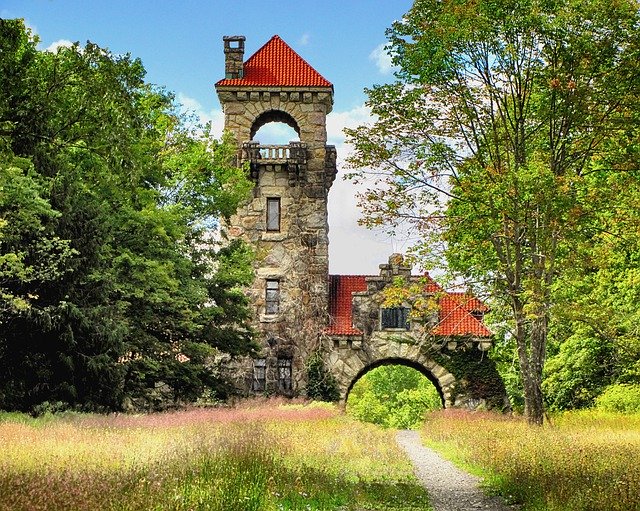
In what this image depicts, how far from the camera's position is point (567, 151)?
63.3 feet

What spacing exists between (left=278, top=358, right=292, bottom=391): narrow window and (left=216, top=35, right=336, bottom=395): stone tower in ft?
0.16

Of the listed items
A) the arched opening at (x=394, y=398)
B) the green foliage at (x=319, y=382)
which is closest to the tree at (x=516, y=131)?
the green foliage at (x=319, y=382)

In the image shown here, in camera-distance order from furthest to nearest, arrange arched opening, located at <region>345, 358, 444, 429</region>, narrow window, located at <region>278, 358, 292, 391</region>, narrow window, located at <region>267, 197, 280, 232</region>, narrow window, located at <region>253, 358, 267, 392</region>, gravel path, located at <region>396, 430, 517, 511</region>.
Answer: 1. arched opening, located at <region>345, 358, 444, 429</region>
2. narrow window, located at <region>267, 197, 280, 232</region>
3. narrow window, located at <region>253, 358, 267, 392</region>
4. narrow window, located at <region>278, 358, 292, 391</region>
5. gravel path, located at <region>396, 430, 517, 511</region>

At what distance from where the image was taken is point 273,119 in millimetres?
38562

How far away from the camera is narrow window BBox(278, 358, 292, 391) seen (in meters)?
35.7

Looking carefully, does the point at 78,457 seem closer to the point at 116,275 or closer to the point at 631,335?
the point at 116,275

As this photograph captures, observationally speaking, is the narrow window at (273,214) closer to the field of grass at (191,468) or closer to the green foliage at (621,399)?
the green foliage at (621,399)

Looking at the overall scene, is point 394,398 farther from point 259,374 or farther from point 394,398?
point 259,374

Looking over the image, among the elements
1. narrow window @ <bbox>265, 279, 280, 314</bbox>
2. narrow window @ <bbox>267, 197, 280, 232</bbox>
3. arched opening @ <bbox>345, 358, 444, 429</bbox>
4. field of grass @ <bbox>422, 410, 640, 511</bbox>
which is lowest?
arched opening @ <bbox>345, 358, 444, 429</bbox>

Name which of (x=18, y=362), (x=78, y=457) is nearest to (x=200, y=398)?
(x=18, y=362)

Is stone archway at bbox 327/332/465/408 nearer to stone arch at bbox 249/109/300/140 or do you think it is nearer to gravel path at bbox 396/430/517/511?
stone arch at bbox 249/109/300/140

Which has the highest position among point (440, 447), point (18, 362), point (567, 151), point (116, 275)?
point (567, 151)

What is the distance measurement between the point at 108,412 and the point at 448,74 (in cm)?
1201

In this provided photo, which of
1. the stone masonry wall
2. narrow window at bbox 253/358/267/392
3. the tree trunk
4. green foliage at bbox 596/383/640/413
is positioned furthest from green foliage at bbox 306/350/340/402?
the tree trunk
